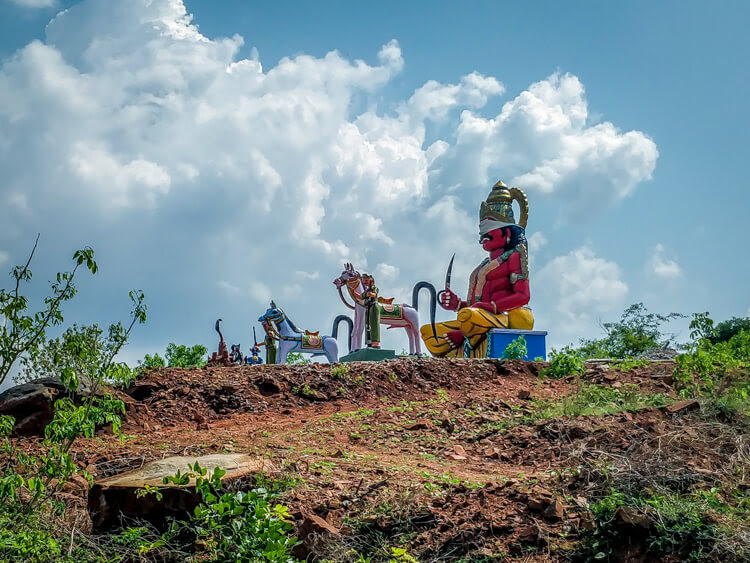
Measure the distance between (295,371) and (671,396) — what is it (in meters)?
4.97

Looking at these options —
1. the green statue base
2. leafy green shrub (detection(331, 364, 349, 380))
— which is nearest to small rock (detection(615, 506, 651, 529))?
leafy green shrub (detection(331, 364, 349, 380))

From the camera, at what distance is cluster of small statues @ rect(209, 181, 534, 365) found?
631 inches

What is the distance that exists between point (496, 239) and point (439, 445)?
33.8 feet

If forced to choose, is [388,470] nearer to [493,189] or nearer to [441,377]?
[441,377]

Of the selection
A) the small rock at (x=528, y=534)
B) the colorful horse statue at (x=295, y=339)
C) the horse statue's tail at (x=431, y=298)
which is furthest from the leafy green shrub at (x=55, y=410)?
the colorful horse statue at (x=295, y=339)

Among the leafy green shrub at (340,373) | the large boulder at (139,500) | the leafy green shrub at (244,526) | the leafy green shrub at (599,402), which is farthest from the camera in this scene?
the leafy green shrub at (340,373)

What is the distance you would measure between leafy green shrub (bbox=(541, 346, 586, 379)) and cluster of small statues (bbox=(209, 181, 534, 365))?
5.26m

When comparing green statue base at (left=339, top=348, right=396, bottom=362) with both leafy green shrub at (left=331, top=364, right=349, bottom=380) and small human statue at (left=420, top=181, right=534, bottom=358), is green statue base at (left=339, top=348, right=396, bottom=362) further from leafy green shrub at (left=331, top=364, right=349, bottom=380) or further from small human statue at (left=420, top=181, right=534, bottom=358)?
leafy green shrub at (left=331, top=364, right=349, bottom=380)

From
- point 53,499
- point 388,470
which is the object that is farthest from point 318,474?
point 53,499

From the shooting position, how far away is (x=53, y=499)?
5.34 m

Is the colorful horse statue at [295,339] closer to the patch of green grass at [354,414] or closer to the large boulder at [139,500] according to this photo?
the patch of green grass at [354,414]

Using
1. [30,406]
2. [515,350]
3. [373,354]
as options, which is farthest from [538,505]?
[373,354]

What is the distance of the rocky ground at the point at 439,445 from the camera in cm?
463

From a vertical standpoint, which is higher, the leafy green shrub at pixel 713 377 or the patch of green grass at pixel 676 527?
the leafy green shrub at pixel 713 377
